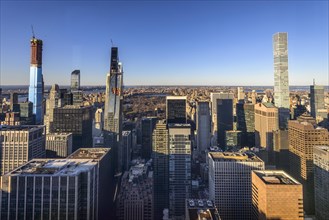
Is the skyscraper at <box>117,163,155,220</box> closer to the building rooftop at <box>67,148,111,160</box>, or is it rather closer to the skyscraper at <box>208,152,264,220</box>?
the building rooftop at <box>67,148,111,160</box>

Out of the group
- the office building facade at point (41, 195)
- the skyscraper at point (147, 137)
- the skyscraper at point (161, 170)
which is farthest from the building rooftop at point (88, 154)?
the skyscraper at point (147, 137)

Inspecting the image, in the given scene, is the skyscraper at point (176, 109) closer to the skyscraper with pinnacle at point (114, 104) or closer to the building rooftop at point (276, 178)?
the skyscraper with pinnacle at point (114, 104)

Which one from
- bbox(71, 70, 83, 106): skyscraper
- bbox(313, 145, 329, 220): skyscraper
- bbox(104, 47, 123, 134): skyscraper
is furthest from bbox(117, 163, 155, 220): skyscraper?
bbox(71, 70, 83, 106): skyscraper

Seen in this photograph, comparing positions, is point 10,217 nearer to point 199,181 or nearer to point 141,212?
point 141,212

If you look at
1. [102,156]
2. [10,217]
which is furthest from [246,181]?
[10,217]

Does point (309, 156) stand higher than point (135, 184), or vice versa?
point (309, 156)

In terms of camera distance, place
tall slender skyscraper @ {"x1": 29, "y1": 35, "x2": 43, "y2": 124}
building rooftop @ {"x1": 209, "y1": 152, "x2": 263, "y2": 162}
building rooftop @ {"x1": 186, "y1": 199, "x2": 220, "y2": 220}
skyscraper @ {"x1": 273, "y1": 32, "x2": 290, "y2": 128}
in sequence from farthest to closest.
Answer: skyscraper @ {"x1": 273, "y1": 32, "x2": 290, "y2": 128}, tall slender skyscraper @ {"x1": 29, "y1": 35, "x2": 43, "y2": 124}, building rooftop @ {"x1": 209, "y1": 152, "x2": 263, "y2": 162}, building rooftop @ {"x1": 186, "y1": 199, "x2": 220, "y2": 220}
